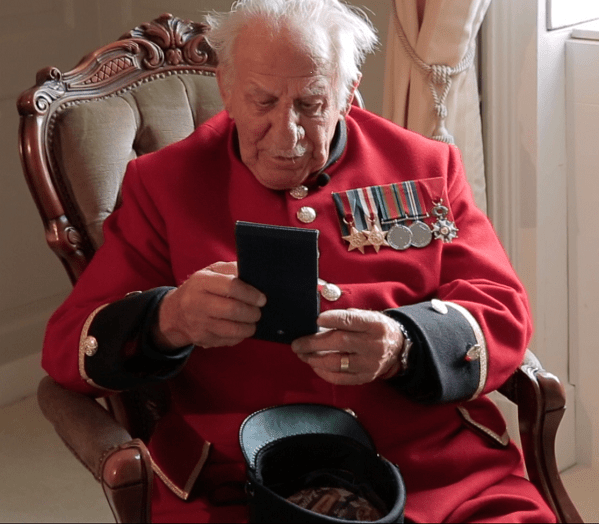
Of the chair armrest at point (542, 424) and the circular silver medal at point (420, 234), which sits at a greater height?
the circular silver medal at point (420, 234)

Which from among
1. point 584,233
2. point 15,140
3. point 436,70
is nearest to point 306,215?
point 436,70

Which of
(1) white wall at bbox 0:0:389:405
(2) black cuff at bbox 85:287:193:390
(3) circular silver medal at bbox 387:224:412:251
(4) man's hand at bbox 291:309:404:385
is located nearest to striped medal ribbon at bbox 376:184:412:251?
(3) circular silver medal at bbox 387:224:412:251

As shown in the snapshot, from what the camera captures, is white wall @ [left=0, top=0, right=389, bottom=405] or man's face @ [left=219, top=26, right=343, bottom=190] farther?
white wall @ [left=0, top=0, right=389, bottom=405]

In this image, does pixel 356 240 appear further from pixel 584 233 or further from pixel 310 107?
pixel 584 233

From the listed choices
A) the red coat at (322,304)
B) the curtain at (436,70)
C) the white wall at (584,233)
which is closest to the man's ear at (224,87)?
the red coat at (322,304)

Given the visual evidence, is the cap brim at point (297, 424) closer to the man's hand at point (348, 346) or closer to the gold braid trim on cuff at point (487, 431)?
the man's hand at point (348, 346)

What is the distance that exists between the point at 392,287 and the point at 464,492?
0.34 metres

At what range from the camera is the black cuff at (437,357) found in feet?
4.62

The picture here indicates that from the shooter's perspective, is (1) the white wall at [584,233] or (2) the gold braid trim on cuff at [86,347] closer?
(2) the gold braid trim on cuff at [86,347]

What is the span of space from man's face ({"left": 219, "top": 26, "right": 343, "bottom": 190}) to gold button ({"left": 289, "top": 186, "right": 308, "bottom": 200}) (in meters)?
0.02

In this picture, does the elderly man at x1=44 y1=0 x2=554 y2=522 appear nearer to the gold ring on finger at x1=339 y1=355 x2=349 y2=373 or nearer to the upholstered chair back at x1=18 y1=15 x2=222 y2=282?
the gold ring on finger at x1=339 y1=355 x2=349 y2=373

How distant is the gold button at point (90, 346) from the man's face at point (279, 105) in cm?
38

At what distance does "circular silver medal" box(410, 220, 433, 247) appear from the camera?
5.18 feet

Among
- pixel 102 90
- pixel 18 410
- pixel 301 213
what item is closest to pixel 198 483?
pixel 301 213
